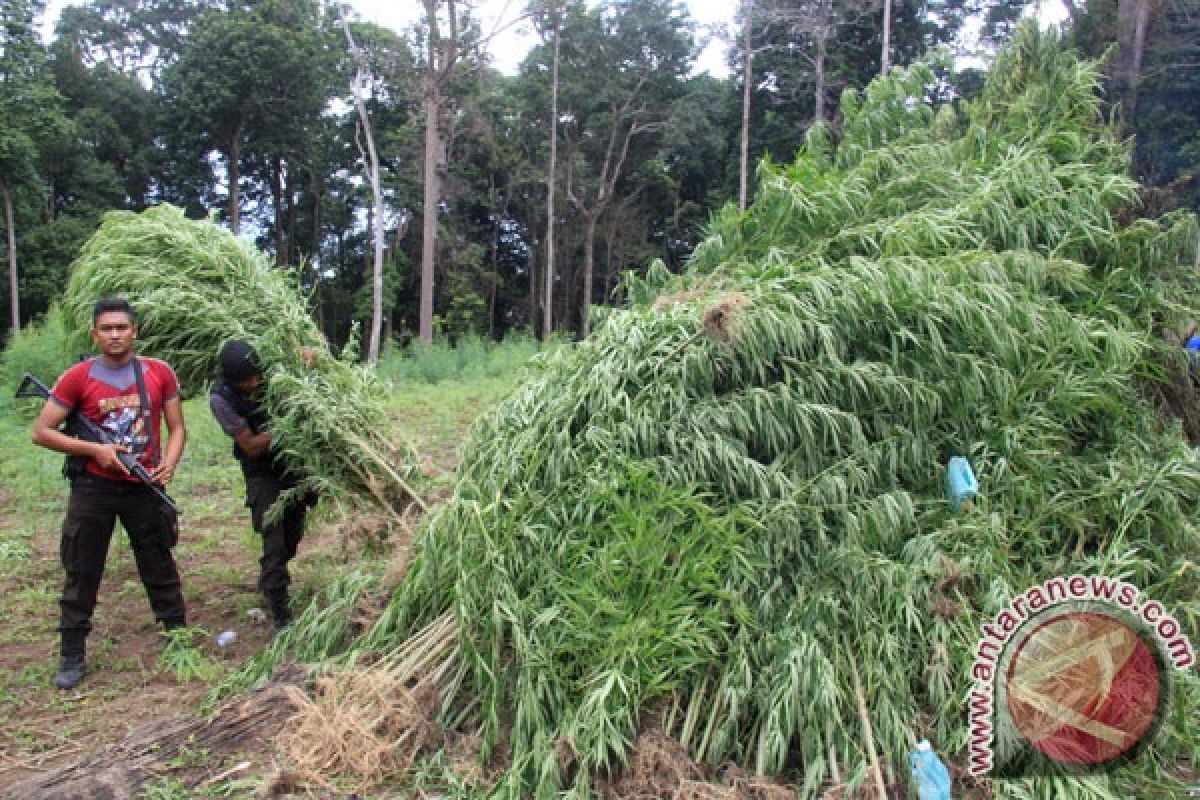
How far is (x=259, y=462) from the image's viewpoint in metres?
4.29

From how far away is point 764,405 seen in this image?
342 centimetres

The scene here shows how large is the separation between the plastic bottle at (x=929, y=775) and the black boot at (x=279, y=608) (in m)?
3.01

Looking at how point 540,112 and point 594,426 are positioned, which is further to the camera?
point 540,112

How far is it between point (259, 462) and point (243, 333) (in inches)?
27.3

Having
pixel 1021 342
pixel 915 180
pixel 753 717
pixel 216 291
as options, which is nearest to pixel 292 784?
pixel 753 717

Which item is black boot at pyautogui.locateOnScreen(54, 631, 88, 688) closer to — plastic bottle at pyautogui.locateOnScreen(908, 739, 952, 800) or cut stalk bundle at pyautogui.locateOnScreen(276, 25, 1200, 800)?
cut stalk bundle at pyautogui.locateOnScreen(276, 25, 1200, 800)

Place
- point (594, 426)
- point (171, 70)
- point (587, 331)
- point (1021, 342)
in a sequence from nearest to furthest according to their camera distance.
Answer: point (594, 426) < point (1021, 342) < point (587, 331) < point (171, 70)

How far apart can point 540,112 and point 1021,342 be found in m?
29.1

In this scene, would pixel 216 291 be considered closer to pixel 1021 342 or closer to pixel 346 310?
pixel 1021 342

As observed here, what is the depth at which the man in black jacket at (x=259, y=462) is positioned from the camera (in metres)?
4.11

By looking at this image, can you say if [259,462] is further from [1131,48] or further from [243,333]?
[1131,48]

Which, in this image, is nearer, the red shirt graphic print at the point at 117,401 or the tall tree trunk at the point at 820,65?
the red shirt graphic print at the point at 117,401

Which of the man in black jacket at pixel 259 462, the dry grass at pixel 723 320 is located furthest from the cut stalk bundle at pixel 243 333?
the dry grass at pixel 723 320

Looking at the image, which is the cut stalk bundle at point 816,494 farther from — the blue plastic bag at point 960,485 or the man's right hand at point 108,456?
the man's right hand at point 108,456
